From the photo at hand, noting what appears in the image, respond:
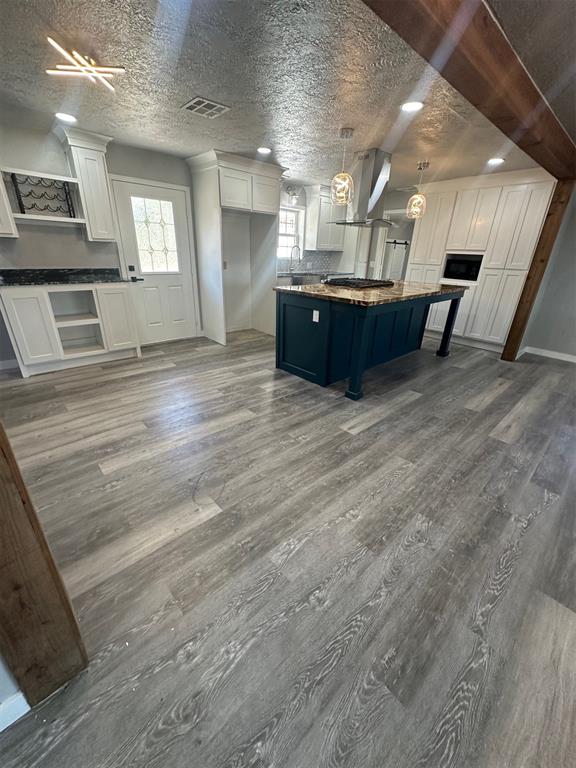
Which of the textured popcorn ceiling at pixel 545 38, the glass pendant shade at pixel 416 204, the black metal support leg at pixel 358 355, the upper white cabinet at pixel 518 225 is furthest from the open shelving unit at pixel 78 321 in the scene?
the upper white cabinet at pixel 518 225

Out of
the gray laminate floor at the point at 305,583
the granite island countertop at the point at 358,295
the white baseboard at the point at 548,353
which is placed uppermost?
the granite island countertop at the point at 358,295

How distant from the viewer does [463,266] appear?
4.93 metres

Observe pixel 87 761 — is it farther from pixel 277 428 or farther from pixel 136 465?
pixel 277 428

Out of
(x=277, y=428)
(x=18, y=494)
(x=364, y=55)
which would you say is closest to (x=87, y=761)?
(x=18, y=494)

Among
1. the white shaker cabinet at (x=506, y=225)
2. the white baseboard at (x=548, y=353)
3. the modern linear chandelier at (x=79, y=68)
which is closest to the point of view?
the modern linear chandelier at (x=79, y=68)

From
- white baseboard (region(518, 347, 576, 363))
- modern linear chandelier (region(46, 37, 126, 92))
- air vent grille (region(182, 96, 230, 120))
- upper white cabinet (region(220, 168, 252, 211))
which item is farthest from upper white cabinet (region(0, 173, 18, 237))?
white baseboard (region(518, 347, 576, 363))

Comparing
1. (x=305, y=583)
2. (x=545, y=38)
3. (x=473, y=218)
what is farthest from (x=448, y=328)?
(x=305, y=583)

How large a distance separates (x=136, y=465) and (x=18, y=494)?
139cm

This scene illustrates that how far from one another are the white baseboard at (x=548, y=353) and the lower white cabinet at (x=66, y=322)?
5.54 metres

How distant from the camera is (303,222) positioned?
5648 millimetres

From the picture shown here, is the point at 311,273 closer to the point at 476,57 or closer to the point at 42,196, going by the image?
the point at 42,196

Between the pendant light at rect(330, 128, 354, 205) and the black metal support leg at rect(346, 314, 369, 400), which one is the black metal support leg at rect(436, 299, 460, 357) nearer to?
the black metal support leg at rect(346, 314, 369, 400)

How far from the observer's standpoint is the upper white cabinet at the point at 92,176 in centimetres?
326

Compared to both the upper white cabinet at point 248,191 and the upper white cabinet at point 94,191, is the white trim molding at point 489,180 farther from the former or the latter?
the upper white cabinet at point 94,191
